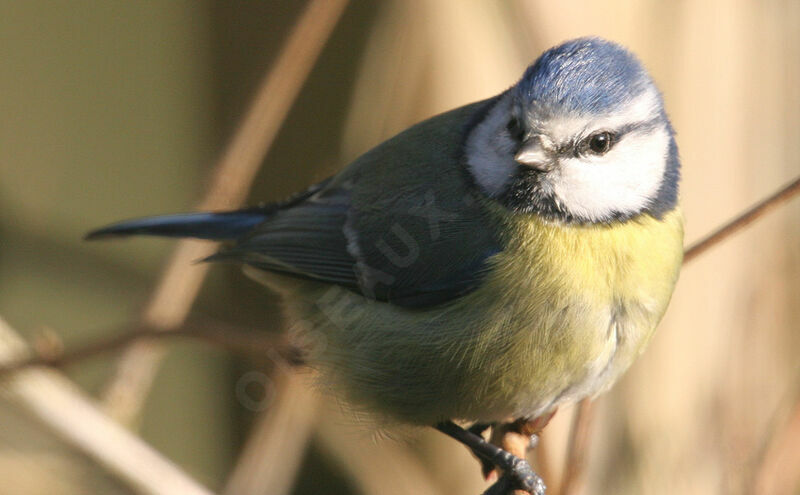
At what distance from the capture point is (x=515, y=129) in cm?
173

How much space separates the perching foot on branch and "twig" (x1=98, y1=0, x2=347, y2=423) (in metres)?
0.66

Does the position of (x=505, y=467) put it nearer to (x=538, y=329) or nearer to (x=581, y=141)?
(x=538, y=329)

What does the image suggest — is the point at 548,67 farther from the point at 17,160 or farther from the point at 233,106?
the point at 17,160

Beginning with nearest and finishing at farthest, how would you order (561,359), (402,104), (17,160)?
(561,359) → (402,104) → (17,160)

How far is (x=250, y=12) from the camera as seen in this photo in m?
3.69

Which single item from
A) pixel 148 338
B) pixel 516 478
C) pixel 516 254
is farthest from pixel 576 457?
pixel 148 338

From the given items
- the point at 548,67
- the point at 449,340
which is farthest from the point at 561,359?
the point at 548,67

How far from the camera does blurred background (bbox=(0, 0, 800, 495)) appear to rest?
7.78 ft

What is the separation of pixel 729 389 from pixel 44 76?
Answer: 2809 millimetres

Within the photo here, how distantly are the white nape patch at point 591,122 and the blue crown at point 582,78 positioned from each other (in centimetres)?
A: 1

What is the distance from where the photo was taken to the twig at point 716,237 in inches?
56.8

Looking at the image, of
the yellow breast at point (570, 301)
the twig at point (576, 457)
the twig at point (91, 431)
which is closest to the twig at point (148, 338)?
the twig at point (91, 431)

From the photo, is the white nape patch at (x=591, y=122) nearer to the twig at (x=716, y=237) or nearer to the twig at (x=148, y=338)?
the twig at (x=716, y=237)

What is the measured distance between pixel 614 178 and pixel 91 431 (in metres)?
1.12
